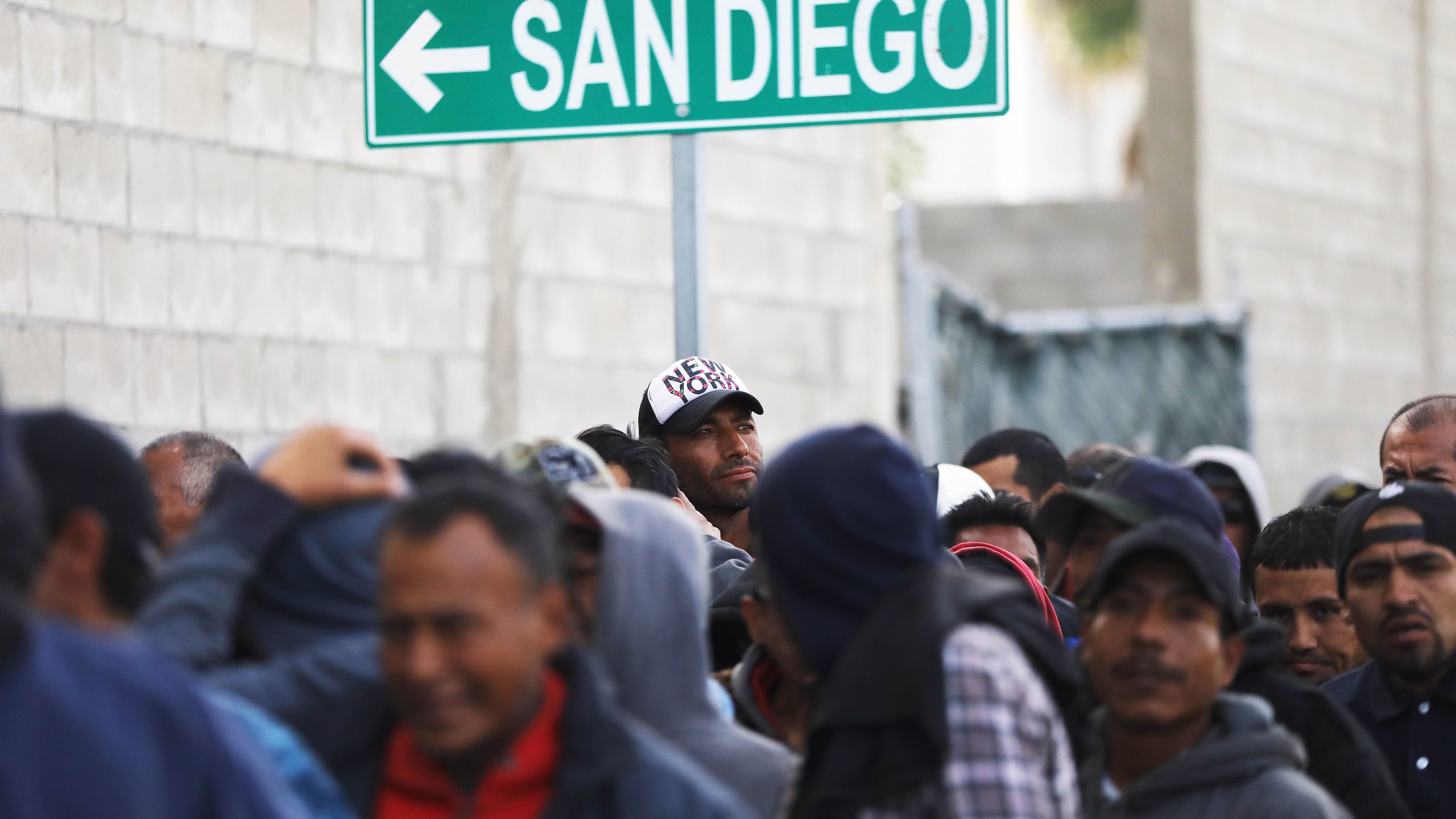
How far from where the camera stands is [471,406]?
24.1 ft

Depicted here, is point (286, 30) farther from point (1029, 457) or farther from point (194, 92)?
point (1029, 457)

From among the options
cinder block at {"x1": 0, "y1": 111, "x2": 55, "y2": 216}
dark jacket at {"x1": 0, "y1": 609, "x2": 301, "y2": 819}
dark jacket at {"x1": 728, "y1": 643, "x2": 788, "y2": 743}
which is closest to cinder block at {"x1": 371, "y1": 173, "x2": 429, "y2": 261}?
cinder block at {"x1": 0, "y1": 111, "x2": 55, "y2": 216}

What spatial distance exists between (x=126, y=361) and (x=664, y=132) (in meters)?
2.17

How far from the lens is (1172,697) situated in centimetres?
313

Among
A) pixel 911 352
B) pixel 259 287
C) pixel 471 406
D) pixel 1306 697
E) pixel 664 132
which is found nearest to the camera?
pixel 1306 697

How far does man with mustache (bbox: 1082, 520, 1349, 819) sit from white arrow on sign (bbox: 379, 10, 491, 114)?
2.13 m

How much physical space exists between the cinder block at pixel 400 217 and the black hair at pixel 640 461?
2269 millimetres

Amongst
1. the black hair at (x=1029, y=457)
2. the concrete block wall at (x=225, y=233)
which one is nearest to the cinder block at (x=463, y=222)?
the concrete block wall at (x=225, y=233)

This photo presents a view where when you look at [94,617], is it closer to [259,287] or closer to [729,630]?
[729,630]

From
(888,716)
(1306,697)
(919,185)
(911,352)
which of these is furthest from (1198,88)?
(919,185)

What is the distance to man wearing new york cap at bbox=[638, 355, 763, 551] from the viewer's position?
17.4 feet

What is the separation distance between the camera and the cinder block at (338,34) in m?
6.77

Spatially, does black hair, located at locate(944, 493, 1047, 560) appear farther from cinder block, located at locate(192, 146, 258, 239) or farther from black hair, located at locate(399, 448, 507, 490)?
cinder block, located at locate(192, 146, 258, 239)

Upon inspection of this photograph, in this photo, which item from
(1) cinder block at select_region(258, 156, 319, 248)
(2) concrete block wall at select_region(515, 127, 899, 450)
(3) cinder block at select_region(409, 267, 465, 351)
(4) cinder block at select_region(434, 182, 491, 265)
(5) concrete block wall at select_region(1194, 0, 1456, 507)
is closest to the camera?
(1) cinder block at select_region(258, 156, 319, 248)
